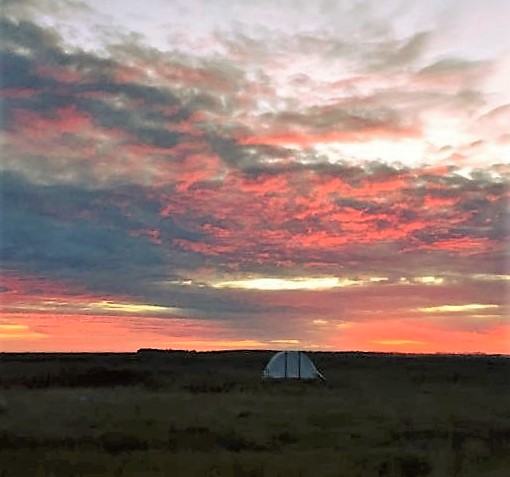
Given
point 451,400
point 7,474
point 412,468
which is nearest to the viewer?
point 7,474

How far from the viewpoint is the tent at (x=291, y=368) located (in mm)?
65500

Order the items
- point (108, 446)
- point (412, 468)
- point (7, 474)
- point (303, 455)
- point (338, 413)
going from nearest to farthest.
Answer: point (7, 474), point (412, 468), point (303, 455), point (108, 446), point (338, 413)

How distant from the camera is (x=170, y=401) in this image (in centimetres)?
4538

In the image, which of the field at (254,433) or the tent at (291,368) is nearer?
the field at (254,433)

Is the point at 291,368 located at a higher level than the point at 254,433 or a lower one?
higher

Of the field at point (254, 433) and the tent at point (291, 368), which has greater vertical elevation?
the tent at point (291, 368)

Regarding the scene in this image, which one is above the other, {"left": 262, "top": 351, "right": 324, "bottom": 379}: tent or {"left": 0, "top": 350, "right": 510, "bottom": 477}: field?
{"left": 262, "top": 351, "right": 324, "bottom": 379}: tent

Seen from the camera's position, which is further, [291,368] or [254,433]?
[291,368]

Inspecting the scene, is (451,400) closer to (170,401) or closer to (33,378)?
(170,401)

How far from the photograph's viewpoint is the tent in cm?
6550

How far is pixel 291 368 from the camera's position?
65.7 metres

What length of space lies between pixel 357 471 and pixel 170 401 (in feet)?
76.9

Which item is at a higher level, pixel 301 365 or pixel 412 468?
pixel 301 365

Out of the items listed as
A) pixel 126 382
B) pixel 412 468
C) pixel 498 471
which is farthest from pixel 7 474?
pixel 126 382
